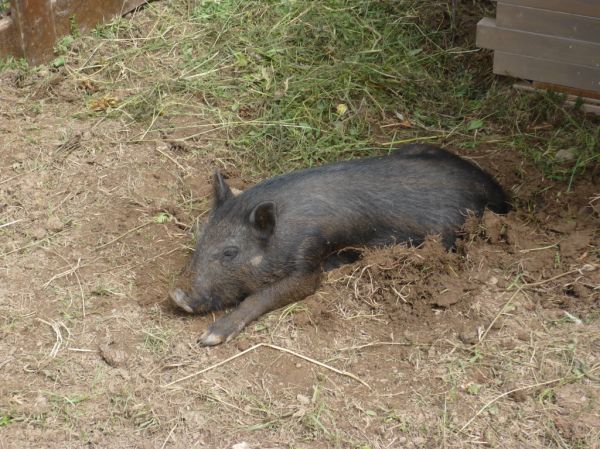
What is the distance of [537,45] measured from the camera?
268 inches

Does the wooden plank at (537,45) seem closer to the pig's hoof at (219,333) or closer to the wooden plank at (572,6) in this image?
the wooden plank at (572,6)

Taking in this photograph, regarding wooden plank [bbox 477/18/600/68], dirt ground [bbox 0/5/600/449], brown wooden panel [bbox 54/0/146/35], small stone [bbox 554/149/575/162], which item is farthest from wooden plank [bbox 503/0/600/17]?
brown wooden panel [bbox 54/0/146/35]

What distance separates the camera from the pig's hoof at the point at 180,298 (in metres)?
5.52

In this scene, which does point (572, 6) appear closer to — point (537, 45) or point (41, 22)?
point (537, 45)

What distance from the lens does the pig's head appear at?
18.7 feet

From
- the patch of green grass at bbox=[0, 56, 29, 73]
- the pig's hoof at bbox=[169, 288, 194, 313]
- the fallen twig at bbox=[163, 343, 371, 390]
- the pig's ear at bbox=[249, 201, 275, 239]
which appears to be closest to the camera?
the fallen twig at bbox=[163, 343, 371, 390]

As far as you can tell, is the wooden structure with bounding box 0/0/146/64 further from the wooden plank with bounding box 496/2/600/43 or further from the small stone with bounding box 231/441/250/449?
the small stone with bounding box 231/441/250/449

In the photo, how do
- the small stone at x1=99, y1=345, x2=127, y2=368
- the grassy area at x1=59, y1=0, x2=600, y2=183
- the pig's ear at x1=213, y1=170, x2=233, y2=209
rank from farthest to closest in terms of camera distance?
the grassy area at x1=59, y1=0, x2=600, y2=183
the pig's ear at x1=213, y1=170, x2=233, y2=209
the small stone at x1=99, y1=345, x2=127, y2=368

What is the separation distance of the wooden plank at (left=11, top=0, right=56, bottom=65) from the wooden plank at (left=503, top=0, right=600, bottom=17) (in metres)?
4.00

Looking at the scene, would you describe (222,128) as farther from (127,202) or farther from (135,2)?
(135,2)

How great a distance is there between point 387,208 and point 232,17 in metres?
3.04

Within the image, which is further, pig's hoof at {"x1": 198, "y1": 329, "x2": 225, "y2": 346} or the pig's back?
the pig's back

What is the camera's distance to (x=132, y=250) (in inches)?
242

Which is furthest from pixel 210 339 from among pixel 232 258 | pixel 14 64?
pixel 14 64
